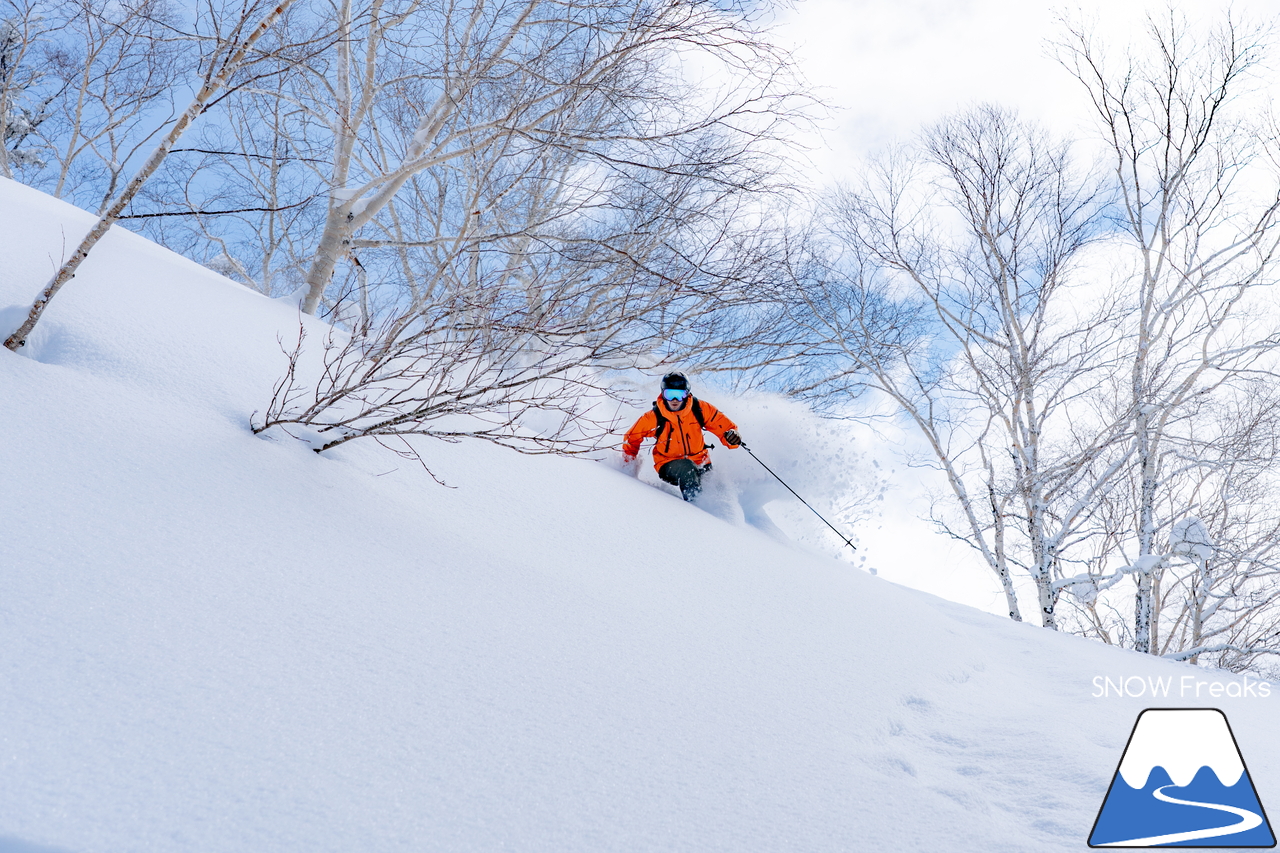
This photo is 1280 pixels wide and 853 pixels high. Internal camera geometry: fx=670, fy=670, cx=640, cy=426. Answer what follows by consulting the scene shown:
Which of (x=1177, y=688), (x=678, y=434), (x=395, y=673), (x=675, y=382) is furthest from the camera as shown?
(x=678, y=434)

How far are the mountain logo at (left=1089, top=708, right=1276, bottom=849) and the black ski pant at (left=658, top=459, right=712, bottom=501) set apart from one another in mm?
3938

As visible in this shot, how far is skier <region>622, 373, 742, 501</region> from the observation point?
6016mm

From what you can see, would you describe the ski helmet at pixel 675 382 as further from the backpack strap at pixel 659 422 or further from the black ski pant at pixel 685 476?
the black ski pant at pixel 685 476

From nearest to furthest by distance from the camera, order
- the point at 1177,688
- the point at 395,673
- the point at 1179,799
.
A: the point at 395,673 < the point at 1179,799 < the point at 1177,688

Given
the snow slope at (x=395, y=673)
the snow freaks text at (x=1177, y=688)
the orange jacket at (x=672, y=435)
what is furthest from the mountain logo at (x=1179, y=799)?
the orange jacket at (x=672, y=435)

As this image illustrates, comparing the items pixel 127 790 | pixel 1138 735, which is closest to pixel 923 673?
pixel 1138 735

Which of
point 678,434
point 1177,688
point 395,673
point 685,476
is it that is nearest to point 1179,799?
point 395,673

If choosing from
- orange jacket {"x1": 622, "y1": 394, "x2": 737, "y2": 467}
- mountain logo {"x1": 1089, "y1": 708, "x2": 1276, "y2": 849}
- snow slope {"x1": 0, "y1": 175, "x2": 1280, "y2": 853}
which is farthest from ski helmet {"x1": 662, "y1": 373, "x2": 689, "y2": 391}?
mountain logo {"x1": 1089, "y1": 708, "x2": 1276, "y2": 849}

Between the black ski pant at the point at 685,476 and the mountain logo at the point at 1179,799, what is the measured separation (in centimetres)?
394

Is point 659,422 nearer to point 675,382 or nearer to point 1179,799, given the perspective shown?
point 675,382

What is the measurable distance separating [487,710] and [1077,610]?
15051 mm

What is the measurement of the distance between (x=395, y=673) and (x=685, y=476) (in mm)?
4451

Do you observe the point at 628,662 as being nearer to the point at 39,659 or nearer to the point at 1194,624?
the point at 39,659

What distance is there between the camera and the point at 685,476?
19.8 feet
